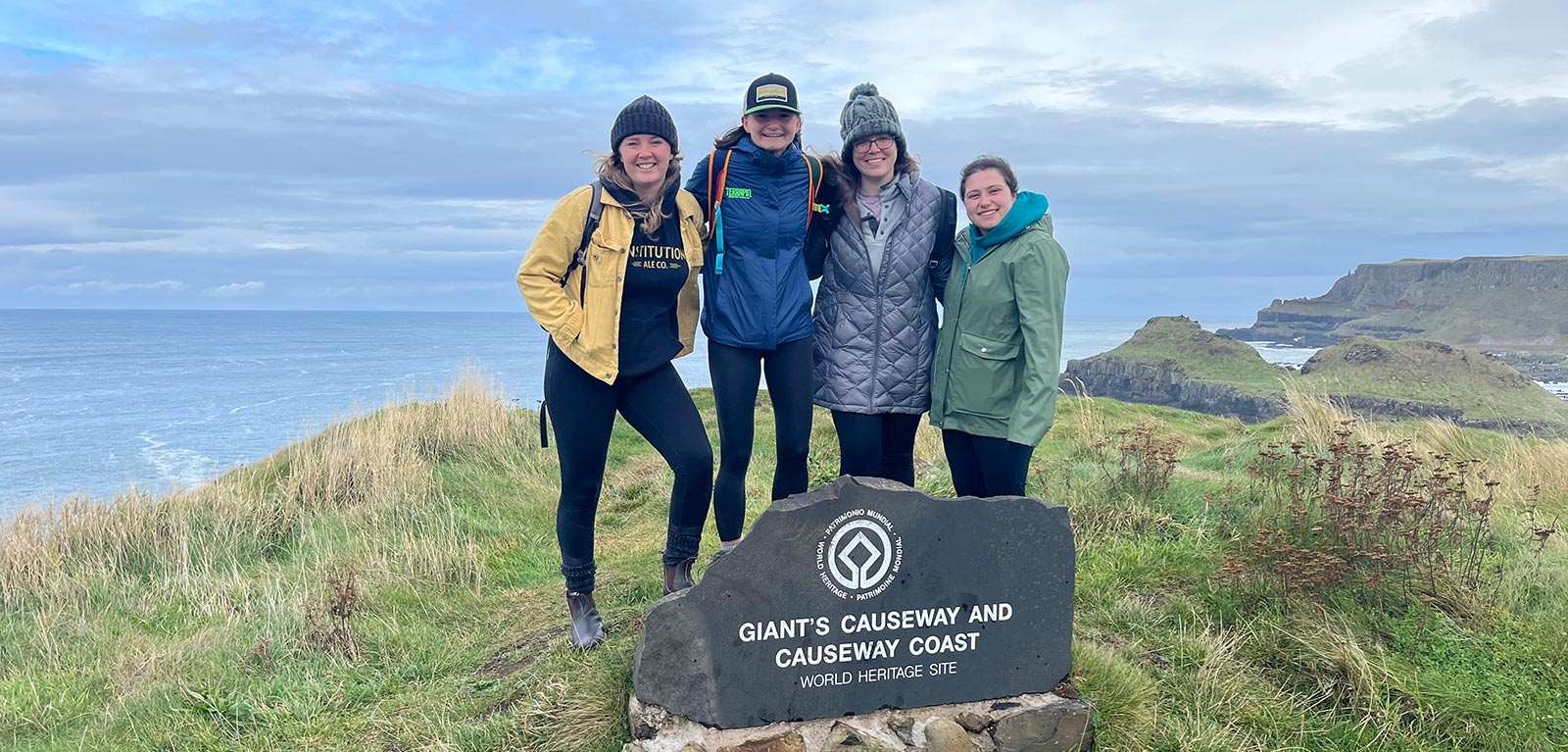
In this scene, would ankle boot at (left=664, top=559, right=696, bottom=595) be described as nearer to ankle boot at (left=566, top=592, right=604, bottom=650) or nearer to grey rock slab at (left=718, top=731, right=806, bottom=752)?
ankle boot at (left=566, top=592, right=604, bottom=650)

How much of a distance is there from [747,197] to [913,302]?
0.87 m

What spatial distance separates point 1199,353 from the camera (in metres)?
65.0

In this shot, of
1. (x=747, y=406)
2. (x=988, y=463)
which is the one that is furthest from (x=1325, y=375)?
(x=747, y=406)

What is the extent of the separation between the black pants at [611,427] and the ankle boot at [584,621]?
0.32 m

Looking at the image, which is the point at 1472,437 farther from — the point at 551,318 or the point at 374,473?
the point at 374,473

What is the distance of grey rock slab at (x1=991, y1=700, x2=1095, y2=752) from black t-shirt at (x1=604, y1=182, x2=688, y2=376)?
1.99 metres

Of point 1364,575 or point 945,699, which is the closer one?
point 945,699

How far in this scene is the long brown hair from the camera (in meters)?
3.52

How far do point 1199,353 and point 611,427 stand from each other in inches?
2738

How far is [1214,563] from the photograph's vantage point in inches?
187

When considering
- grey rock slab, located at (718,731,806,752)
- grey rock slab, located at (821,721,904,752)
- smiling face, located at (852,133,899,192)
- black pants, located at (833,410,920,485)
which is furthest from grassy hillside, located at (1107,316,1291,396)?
grey rock slab, located at (718,731,806,752)

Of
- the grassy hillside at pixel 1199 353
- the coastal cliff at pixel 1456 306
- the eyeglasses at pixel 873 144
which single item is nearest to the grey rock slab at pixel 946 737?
the eyeglasses at pixel 873 144

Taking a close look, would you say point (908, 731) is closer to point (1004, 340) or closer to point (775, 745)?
point (775, 745)

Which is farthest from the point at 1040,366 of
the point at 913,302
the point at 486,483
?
the point at 486,483
